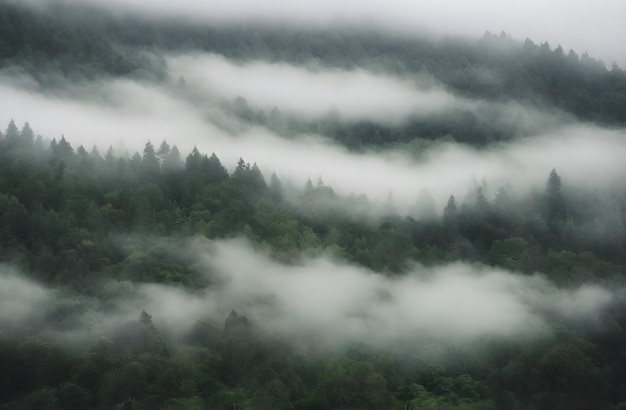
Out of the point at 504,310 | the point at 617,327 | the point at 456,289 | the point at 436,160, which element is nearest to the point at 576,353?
the point at 617,327

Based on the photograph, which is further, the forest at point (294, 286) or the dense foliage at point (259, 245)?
the forest at point (294, 286)

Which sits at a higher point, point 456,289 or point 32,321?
point 456,289

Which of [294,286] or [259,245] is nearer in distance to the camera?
[294,286]

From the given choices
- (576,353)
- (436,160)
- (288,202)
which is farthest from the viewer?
(436,160)

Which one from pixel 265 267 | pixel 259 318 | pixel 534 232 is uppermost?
pixel 534 232

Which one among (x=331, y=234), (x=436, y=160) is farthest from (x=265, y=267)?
(x=436, y=160)

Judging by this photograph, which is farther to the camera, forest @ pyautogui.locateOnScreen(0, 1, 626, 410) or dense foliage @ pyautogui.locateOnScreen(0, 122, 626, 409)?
forest @ pyautogui.locateOnScreen(0, 1, 626, 410)

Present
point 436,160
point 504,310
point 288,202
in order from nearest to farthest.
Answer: point 504,310
point 288,202
point 436,160

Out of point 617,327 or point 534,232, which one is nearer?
point 617,327

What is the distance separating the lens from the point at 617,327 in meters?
118

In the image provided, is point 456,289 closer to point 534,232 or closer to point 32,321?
point 534,232

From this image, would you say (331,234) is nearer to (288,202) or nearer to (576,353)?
(288,202)

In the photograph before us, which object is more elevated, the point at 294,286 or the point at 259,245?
the point at 259,245

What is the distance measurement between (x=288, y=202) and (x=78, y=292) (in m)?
52.3
